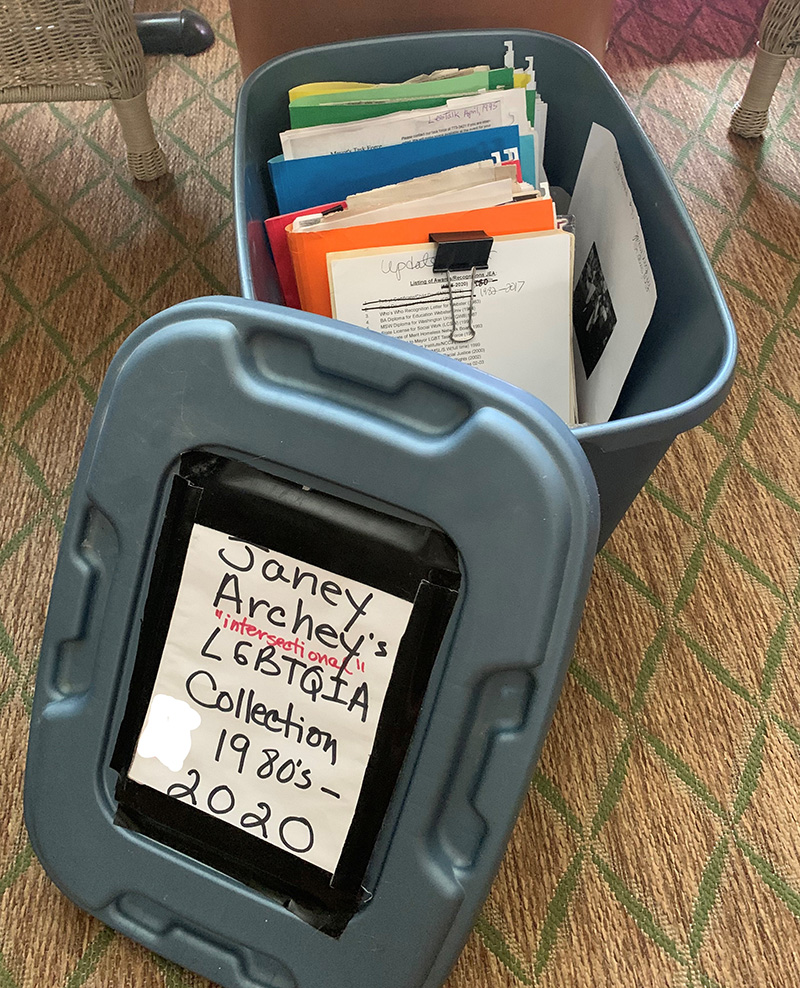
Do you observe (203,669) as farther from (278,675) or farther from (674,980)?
(674,980)

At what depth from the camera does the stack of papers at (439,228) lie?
0.85 m

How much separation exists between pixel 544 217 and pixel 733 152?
821 millimetres

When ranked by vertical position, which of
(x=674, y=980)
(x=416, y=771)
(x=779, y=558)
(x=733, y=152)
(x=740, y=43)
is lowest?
(x=674, y=980)

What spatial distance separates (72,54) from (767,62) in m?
1.12

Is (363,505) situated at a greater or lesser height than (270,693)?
greater

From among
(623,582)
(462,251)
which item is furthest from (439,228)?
(623,582)

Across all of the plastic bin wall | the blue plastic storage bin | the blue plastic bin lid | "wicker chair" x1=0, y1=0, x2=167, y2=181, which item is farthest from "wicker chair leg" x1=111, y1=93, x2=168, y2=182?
the blue plastic bin lid

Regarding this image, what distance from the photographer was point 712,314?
77 cm

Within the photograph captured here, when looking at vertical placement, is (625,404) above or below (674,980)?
above

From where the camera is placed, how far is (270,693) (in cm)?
70

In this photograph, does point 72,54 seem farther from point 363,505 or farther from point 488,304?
point 363,505

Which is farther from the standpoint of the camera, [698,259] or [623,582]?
[623,582]

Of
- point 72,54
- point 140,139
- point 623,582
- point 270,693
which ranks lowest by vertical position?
point 623,582

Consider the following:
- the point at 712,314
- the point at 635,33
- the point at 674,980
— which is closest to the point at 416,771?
the point at 674,980
